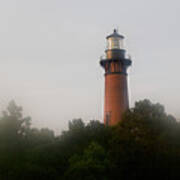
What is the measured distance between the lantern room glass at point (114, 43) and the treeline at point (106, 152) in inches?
483

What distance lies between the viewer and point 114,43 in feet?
185

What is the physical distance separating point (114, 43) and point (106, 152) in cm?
2081

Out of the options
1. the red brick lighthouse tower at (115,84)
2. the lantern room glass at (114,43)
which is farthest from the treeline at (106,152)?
the lantern room glass at (114,43)

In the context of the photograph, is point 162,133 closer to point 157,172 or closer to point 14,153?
point 157,172

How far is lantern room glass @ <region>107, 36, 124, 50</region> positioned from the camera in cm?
5641

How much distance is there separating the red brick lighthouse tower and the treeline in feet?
15.9

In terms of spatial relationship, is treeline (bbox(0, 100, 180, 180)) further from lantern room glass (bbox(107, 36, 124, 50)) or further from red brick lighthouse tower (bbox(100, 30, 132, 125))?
lantern room glass (bbox(107, 36, 124, 50))

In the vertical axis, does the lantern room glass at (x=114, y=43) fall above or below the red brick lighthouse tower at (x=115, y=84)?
above

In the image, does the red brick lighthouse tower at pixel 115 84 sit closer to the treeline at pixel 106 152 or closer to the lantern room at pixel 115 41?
the lantern room at pixel 115 41

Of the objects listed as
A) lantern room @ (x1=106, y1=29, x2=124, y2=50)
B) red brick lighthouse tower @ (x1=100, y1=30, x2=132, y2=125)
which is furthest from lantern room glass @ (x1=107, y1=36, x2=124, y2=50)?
red brick lighthouse tower @ (x1=100, y1=30, x2=132, y2=125)

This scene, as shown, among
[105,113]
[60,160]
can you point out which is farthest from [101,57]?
[60,160]

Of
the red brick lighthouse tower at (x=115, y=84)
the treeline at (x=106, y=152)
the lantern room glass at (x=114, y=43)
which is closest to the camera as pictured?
the treeline at (x=106, y=152)

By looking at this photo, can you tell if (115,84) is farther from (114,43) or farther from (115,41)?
(115,41)

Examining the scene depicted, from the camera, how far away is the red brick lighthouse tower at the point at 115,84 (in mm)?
53281
